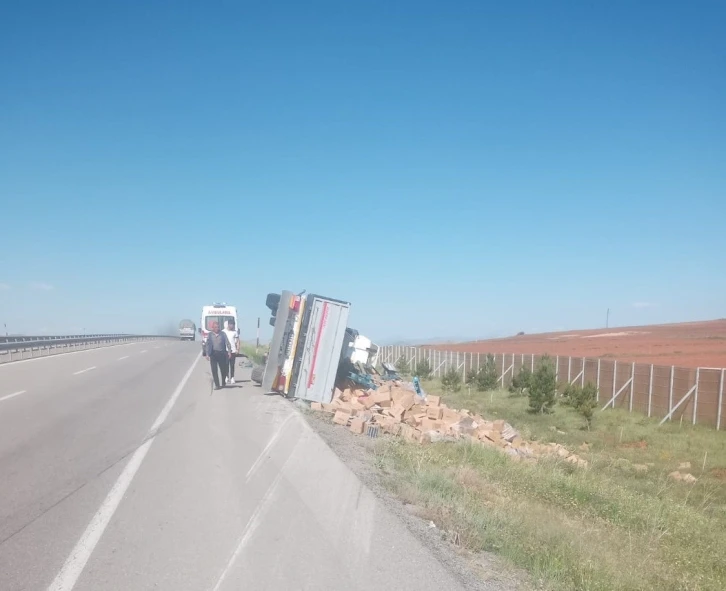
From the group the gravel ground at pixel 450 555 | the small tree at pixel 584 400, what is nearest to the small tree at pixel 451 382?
the small tree at pixel 584 400

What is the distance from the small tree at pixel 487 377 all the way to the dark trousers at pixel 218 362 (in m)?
21.6

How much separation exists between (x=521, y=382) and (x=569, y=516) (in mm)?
25574

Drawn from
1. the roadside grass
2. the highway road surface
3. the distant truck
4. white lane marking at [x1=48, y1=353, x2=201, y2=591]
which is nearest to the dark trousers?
the highway road surface

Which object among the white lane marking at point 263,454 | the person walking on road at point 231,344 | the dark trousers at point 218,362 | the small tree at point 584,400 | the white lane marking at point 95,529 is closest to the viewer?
the white lane marking at point 95,529

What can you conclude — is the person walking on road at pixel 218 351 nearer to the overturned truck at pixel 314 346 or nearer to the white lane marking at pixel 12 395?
the overturned truck at pixel 314 346

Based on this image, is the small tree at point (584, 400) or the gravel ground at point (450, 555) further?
the small tree at point (584, 400)

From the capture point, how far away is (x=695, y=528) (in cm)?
943

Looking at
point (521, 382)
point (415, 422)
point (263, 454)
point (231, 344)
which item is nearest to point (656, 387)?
point (521, 382)

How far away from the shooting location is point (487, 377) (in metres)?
38.7

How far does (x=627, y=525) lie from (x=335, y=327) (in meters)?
9.93

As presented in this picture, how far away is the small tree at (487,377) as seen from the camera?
1518 inches

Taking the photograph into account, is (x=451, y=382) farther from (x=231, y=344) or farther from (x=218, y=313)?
(x=231, y=344)

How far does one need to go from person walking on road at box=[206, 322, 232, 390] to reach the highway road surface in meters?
5.60

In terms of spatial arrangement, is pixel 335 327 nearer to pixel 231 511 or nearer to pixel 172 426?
pixel 172 426
